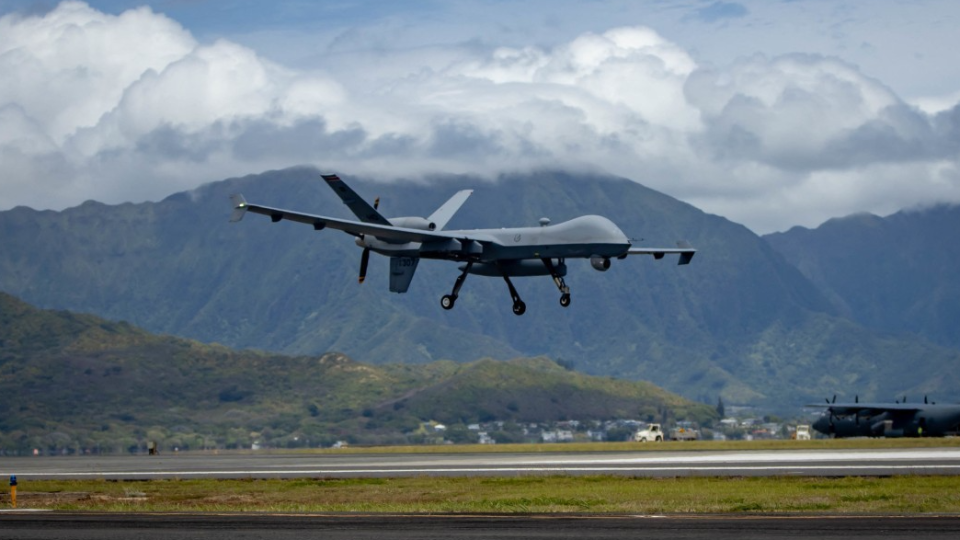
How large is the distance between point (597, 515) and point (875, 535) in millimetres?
8682

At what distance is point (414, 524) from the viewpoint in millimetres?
35719

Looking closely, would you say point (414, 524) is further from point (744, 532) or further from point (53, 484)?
point (53, 484)

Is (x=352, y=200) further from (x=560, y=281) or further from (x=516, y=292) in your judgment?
(x=560, y=281)

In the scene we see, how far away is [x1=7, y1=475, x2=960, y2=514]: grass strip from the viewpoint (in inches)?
1582

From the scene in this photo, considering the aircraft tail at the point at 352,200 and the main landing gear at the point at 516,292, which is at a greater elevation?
the aircraft tail at the point at 352,200

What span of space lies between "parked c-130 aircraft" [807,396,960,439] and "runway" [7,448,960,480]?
32.3 m

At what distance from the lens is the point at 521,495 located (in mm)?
46469

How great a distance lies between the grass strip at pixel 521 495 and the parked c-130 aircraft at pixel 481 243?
41.8 feet

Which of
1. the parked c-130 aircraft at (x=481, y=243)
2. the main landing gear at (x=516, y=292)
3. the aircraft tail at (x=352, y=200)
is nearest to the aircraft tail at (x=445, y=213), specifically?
the parked c-130 aircraft at (x=481, y=243)

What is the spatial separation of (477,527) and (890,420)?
8201cm

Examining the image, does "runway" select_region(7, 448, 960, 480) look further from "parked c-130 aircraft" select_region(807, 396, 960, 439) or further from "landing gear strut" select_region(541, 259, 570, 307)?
"parked c-130 aircraft" select_region(807, 396, 960, 439)

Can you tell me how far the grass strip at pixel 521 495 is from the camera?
132 feet

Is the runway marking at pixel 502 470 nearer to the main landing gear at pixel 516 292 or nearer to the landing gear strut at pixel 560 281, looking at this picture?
the main landing gear at pixel 516 292

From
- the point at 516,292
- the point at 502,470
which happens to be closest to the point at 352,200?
the point at 516,292
